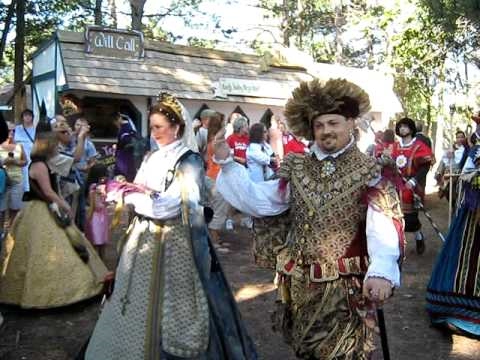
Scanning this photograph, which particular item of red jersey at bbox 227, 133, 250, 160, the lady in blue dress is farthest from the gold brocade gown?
red jersey at bbox 227, 133, 250, 160

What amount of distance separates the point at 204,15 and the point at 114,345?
2133cm

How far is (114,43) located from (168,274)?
984cm

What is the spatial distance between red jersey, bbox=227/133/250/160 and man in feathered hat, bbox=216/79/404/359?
16.1ft

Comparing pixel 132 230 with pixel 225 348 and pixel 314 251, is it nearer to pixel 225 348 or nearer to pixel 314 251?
pixel 225 348

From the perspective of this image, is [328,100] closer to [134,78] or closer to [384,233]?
[384,233]

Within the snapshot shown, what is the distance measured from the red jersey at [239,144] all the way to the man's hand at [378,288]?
5353 mm

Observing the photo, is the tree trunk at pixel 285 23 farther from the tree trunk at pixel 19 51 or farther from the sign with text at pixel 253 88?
the tree trunk at pixel 19 51

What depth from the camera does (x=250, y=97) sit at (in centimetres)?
1388

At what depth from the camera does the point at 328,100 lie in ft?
8.82

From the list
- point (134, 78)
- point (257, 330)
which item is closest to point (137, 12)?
point (134, 78)

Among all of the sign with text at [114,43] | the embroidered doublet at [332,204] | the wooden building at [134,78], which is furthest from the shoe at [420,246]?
the sign with text at [114,43]

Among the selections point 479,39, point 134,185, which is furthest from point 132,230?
point 479,39

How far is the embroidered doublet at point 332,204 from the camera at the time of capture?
2631 mm

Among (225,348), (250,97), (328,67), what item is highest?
(328,67)
